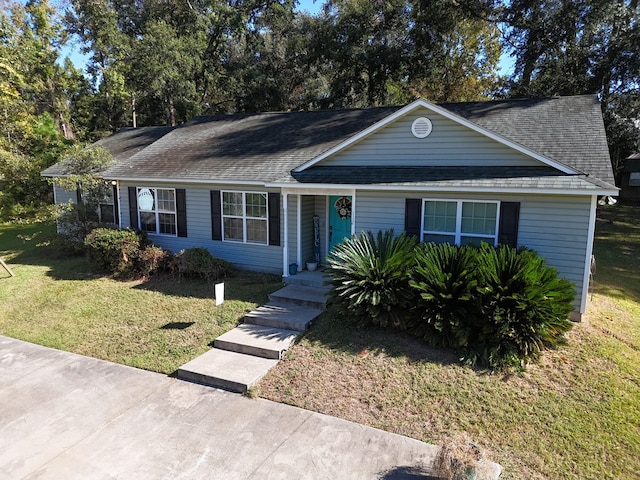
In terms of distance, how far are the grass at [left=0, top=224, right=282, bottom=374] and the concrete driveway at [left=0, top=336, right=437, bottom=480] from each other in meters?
1.00

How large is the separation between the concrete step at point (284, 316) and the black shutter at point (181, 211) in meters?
5.03

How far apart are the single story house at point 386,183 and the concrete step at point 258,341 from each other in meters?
3.08

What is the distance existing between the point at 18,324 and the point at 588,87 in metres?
22.8

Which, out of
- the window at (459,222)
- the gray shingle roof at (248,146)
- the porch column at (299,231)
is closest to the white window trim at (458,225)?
the window at (459,222)

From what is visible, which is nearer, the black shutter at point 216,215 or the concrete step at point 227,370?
the concrete step at point 227,370

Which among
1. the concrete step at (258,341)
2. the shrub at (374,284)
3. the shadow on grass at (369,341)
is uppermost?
the shrub at (374,284)

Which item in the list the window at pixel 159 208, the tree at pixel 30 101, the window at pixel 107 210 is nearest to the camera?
the window at pixel 159 208

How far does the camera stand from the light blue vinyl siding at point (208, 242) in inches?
468

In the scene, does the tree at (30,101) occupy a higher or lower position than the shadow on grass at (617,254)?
higher

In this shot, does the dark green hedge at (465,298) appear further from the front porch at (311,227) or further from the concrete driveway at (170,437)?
the front porch at (311,227)

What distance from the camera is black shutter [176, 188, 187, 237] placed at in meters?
12.9

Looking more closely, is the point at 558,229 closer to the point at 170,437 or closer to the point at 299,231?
the point at 299,231

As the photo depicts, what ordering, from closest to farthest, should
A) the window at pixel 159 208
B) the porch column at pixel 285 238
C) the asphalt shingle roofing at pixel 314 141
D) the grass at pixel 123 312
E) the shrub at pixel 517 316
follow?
the shrub at pixel 517 316 → the grass at pixel 123 312 → the asphalt shingle roofing at pixel 314 141 → the porch column at pixel 285 238 → the window at pixel 159 208

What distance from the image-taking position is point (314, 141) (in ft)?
43.6
